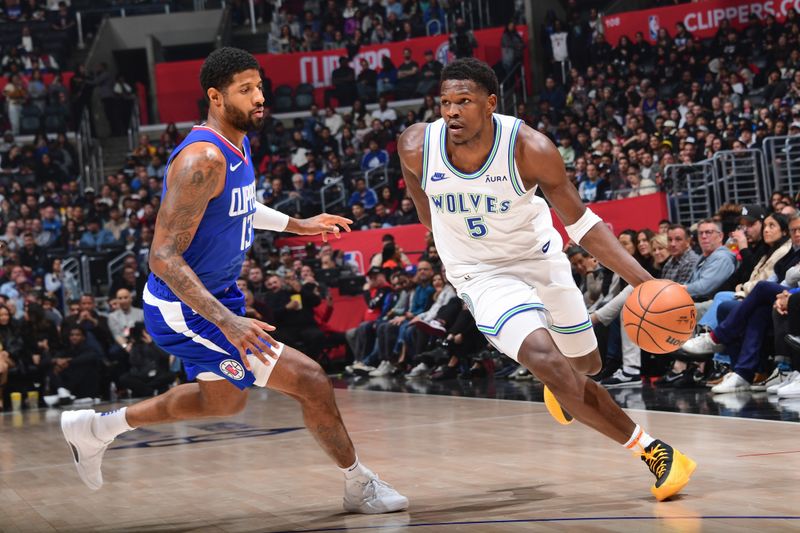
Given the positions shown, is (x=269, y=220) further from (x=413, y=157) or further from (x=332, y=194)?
(x=332, y=194)

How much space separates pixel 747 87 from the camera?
16.8 metres

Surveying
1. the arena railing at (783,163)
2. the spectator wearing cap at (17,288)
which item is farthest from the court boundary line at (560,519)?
the spectator wearing cap at (17,288)

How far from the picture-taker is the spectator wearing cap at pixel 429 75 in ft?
67.7

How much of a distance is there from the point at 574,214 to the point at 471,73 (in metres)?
0.77

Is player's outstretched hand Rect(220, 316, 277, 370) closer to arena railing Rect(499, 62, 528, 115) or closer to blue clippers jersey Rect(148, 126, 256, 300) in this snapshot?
blue clippers jersey Rect(148, 126, 256, 300)

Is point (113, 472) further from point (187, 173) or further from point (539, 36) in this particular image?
point (539, 36)

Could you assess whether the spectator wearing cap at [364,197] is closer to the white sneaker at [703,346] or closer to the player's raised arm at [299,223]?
the white sneaker at [703,346]

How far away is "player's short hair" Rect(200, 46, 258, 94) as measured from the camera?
4.39 meters

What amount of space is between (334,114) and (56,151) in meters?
5.57

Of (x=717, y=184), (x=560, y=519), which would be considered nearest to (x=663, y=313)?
(x=560, y=519)

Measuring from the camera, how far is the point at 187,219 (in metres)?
4.18

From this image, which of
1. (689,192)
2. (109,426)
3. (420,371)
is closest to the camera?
(109,426)

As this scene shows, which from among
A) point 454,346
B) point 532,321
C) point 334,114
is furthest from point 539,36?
point 532,321

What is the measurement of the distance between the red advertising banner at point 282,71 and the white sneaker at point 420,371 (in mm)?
11245
